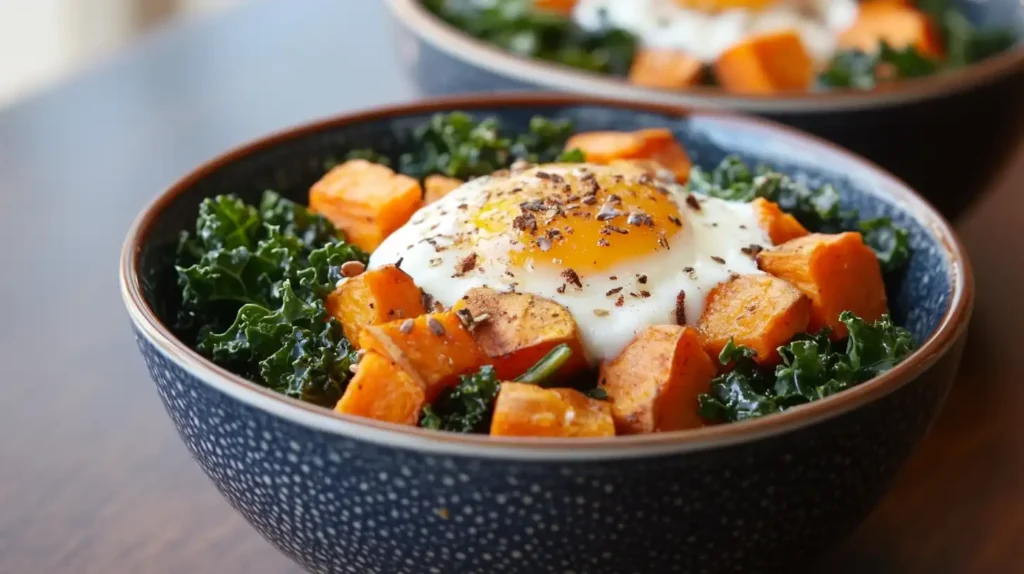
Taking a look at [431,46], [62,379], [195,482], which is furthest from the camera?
[431,46]

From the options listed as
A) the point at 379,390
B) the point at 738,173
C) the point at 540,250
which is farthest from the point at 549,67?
the point at 379,390

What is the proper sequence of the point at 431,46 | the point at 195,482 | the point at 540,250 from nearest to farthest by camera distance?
the point at 540,250 < the point at 195,482 < the point at 431,46

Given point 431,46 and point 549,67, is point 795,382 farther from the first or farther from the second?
point 431,46

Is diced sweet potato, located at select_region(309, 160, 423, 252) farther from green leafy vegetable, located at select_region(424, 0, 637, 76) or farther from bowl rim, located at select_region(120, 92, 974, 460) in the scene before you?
green leafy vegetable, located at select_region(424, 0, 637, 76)

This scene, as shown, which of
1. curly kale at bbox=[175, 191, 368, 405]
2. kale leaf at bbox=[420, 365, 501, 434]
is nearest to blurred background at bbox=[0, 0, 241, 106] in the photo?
curly kale at bbox=[175, 191, 368, 405]

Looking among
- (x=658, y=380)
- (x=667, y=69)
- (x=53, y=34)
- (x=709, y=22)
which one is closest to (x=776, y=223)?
(x=658, y=380)

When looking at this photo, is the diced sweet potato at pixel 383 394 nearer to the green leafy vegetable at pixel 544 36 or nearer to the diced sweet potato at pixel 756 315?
the diced sweet potato at pixel 756 315

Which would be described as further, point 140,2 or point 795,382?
point 140,2

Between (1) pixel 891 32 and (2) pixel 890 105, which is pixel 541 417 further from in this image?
(1) pixel 891 32
